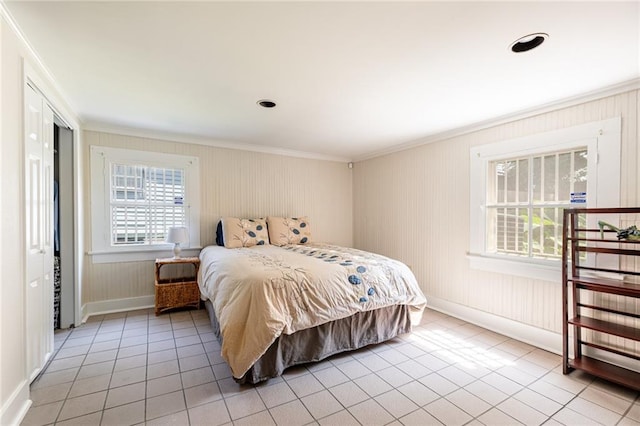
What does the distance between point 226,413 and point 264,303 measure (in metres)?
0.69

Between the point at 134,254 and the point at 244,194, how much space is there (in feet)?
5.45

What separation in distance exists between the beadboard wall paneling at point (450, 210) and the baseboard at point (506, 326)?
0.05 metres

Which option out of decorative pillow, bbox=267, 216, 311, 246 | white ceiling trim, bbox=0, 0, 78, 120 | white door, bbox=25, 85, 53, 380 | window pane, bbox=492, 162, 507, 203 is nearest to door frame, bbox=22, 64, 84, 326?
white ceiling trim, bbox=0, 0, 78, 120

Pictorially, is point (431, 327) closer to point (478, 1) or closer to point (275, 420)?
point (275, 420)

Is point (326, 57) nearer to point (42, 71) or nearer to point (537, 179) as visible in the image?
point (42, 71)

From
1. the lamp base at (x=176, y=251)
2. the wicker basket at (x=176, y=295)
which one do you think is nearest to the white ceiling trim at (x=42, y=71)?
the lamp base at (x=176, y=251)

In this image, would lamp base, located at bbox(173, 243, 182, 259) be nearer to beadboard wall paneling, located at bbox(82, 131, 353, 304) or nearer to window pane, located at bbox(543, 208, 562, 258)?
beadboard wall paneling, located at bbox(82, 131, 353, 304)

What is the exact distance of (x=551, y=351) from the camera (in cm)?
264

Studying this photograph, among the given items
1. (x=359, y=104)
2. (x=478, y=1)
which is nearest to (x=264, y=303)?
(x=359, y=104)

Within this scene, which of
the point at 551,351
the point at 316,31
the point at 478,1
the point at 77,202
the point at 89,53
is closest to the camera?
the point at 478,1

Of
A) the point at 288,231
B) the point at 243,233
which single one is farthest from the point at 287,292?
the point at 288,231

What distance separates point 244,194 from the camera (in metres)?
4.39

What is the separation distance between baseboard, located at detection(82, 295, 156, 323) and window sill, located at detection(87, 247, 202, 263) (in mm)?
512

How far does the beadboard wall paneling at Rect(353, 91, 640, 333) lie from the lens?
244 cm
